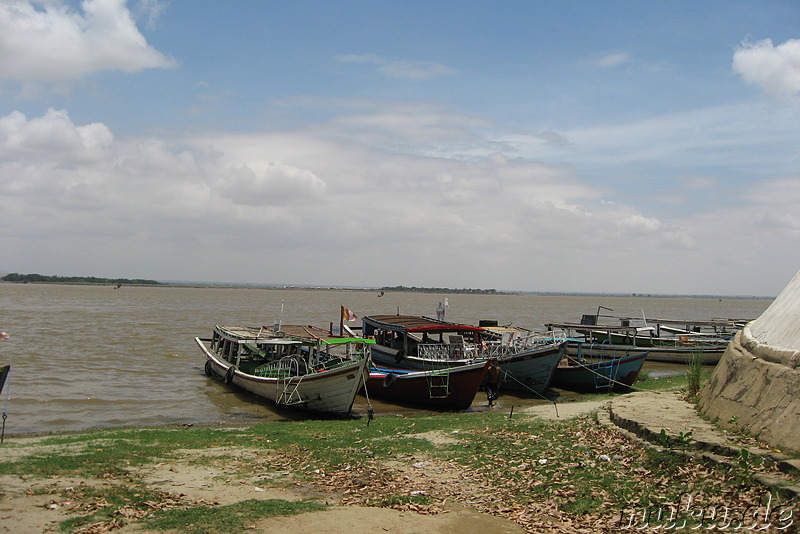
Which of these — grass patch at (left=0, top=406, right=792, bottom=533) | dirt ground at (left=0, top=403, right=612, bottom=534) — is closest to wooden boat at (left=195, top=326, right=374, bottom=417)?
grass patch at (left=0, top=406, right=792, bottom=533)

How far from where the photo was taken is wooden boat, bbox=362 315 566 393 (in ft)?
78.4

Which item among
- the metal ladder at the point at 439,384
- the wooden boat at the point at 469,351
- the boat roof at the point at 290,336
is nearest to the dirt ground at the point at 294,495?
the boat roof at the point at 290,336

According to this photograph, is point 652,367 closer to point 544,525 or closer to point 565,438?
point 565,438

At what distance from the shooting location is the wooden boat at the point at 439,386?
21047 mm

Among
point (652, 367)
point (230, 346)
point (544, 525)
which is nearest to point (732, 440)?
point (544, 525)

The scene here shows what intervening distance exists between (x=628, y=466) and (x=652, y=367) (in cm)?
2811

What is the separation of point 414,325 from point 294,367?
5.11 m

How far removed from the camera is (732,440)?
28.9 ft

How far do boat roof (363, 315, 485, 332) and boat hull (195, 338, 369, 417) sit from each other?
5202 mm

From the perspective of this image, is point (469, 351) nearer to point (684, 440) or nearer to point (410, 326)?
point (410, 326)

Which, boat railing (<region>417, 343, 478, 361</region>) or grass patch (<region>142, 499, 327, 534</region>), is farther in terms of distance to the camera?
boat railing (<region>417, 343, 478, 361</region>)

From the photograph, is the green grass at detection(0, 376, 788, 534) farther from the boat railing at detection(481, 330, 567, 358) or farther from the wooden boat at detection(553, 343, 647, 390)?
the wooden boat at detection(553, 343, 647, 390)

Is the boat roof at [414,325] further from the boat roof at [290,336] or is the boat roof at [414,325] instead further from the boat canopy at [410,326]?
the boat roof at [290,336]

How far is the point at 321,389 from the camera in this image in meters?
19.6
